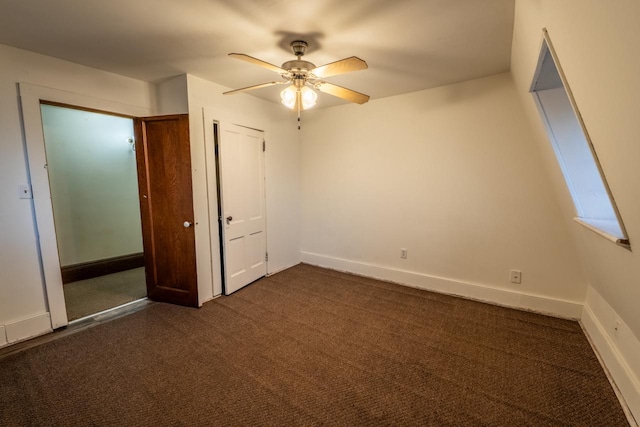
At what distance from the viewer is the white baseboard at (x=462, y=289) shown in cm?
269

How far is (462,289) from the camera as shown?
10.4 feet

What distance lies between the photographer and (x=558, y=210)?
8.56ft

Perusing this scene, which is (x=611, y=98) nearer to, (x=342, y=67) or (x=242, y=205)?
(x=342, y=67)

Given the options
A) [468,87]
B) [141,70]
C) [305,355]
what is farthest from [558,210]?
[141,70]

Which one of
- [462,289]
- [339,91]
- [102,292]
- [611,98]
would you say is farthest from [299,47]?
[102,292]

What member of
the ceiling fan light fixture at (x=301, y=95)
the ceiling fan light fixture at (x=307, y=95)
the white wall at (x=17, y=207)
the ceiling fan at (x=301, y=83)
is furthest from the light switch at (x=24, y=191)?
the ceiling fan light fixture at (x=307, y=95)

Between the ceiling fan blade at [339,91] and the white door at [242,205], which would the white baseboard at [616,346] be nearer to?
the ceiling fan blade at [339,91]

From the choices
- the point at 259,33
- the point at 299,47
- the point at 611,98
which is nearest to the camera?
the point at 611,98

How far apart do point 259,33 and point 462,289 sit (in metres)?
3.24

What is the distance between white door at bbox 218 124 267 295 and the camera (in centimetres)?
316

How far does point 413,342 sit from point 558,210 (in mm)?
1871

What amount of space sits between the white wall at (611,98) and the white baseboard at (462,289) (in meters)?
0.73

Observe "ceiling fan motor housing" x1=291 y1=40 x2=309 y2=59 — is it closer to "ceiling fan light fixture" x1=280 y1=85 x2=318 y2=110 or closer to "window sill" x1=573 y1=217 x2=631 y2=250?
"ceiling fan light fixture" x1=280 y1=85 x2=318 y2=110

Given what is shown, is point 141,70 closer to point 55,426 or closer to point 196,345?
point 196,345
